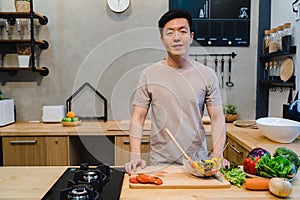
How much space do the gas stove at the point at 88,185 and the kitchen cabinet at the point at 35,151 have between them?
1.14 m

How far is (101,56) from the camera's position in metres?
3.13

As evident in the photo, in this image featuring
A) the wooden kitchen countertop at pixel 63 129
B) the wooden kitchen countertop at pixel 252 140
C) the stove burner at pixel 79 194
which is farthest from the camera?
the wooden kitchen countertop at pixel 63 129

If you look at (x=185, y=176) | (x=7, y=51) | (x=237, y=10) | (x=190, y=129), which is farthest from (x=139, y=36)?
(x=185, y=176)

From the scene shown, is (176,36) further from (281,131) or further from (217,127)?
(281,131)

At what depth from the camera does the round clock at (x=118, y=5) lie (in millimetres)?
3033

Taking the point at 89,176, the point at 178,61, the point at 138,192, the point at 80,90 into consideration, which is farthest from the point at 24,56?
the point at 138,192

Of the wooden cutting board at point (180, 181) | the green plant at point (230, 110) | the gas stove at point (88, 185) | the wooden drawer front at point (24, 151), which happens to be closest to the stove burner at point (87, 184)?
the gas stove at point (88, 185)

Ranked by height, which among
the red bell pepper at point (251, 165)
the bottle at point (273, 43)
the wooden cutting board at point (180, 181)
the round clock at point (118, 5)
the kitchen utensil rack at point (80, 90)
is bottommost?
the wooden cutting board at point (180, 181)

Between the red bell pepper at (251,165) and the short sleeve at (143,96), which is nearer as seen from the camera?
the red bell pepper at (251,165)

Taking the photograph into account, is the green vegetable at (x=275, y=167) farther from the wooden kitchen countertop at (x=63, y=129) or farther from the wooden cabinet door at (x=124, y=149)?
the wooden cabinet door at (x=124, y=149)

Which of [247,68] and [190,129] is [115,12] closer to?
[247,68]

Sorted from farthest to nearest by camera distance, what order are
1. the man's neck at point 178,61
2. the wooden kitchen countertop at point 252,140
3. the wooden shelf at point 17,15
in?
the wooden shelf at point 17,15 < the wooden kitchen countertop at point 252,140 < the man's neck at point 178,61

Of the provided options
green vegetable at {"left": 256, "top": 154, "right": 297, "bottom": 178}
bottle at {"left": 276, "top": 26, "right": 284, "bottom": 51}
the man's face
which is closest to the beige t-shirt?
the man's face

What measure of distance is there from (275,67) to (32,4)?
228cm
